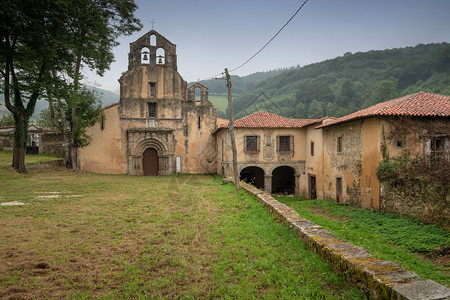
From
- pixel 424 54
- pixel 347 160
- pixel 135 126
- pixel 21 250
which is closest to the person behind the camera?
pixel 21 250

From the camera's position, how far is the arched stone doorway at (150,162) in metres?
24.7

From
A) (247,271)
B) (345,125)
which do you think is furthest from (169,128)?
(247,271)

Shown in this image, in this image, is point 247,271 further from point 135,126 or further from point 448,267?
point 135,126

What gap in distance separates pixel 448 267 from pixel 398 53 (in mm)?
78738

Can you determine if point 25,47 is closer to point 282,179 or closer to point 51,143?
point 51,143

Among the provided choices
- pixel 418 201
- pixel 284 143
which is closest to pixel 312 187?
pixel 284 143

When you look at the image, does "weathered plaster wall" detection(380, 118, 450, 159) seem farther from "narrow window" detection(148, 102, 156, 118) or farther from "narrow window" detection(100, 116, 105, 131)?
"narrow window" detection(100, 116, 105, 131)

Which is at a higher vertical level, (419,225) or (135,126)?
(135,126)

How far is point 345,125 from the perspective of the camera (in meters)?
14.8

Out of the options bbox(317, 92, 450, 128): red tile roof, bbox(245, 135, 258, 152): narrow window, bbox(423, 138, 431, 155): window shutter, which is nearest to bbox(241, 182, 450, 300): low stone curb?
bbox(317, 92, 450, 128): red tile roof

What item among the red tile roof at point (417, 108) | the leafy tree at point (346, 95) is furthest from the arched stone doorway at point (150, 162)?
the leafy tree at point (346, 95)

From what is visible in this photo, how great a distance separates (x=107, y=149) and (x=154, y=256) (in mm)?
21227

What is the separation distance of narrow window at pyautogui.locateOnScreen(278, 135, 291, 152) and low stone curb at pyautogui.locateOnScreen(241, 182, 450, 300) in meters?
16.6

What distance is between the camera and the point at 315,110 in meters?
53.2
